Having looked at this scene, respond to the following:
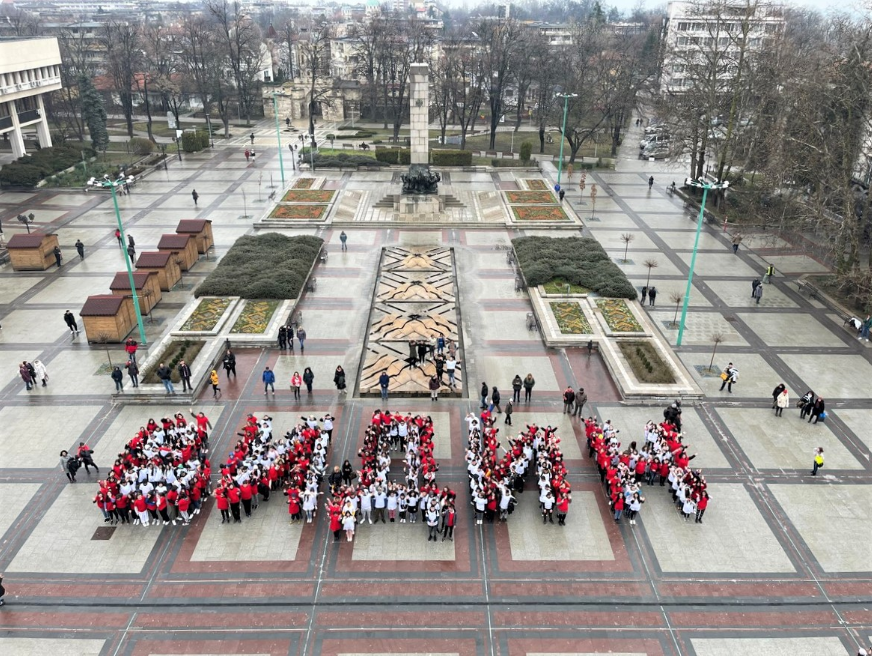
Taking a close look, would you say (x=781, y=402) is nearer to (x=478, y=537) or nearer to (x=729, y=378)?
(x=729, y=378)

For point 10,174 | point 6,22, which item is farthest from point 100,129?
point 6,22

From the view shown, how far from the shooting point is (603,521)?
1664cm

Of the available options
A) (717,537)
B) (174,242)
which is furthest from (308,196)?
(717,537)

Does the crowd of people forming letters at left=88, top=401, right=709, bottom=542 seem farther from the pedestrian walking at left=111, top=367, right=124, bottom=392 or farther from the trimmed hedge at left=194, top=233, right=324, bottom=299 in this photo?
the trimmed hedge at left=194, top=233, right=324, bottom=299

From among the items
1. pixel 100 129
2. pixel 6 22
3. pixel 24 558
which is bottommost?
pixel 24 558

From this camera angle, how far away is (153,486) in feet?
54.2

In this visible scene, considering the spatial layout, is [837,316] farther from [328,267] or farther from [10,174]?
[10,174]

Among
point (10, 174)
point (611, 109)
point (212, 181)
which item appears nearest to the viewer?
point (10, 174)

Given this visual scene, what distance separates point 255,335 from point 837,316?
83.5 ft

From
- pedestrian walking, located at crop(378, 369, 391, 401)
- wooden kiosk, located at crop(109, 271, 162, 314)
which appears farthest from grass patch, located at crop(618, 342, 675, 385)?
wooden kiosk, located at crop(109, 271, 162, 314)

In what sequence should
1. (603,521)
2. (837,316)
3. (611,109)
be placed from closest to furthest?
(603,521) < (837,316) < (611,109)

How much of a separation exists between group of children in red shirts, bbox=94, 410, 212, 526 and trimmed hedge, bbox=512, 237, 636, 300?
18148mm

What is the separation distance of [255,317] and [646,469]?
1682cm

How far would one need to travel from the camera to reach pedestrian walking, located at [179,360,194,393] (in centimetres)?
2139
